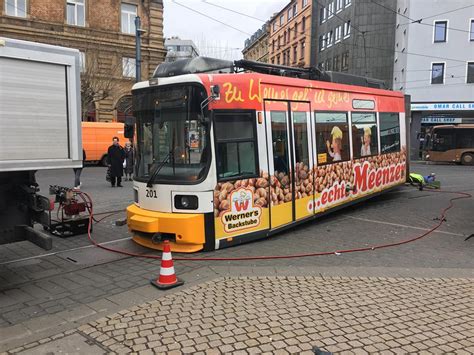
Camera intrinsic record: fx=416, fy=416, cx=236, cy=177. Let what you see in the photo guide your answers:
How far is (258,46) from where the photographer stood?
80.0 meters

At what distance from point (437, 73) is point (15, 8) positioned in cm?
3155

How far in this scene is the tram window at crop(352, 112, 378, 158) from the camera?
9.69 metres

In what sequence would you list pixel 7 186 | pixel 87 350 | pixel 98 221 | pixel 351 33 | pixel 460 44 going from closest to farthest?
1. pixel 87 350
2. pixel 7 186
3. pixel 98 221
4. pixel 460 44
5. pixel 351 33

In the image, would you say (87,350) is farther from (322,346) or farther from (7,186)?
(7,186)

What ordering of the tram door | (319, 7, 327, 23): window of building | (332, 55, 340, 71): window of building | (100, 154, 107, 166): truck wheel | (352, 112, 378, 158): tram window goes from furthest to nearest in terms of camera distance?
1. (319, 7, 327, 23): window of building
2. (332, 55, 340, 71): window of building
3. (100, 154, 107, 166): truck wheel
4. (352, 112, 378, 158): tram window
5. the tram door

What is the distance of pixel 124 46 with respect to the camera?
2906 cm

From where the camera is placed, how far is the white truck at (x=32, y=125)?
14.5 ft

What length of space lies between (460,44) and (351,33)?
11.0m

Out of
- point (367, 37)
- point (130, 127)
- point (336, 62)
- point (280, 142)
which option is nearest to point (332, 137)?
point (280, 142)

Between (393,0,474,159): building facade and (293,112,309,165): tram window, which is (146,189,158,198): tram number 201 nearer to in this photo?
(293,112,309,165): tram window

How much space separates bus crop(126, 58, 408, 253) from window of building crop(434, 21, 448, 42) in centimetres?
3072

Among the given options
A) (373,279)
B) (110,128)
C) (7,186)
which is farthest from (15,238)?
(110,128)

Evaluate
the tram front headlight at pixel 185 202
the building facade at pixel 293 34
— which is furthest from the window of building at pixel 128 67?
the tram front headlight at pixel 185 202

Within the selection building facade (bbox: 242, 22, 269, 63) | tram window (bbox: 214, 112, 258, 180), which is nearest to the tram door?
tram window (bbox: 214, 112, 258, 180)
